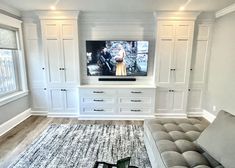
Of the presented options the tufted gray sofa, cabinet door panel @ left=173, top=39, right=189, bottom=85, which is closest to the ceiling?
cabinet door panel @ left=173, top=39, right=189, bottom=85

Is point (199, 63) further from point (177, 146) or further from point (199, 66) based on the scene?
point (177, 146)

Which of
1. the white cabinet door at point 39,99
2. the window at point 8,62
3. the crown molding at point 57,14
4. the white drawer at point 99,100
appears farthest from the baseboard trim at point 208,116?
the window at point 8,62

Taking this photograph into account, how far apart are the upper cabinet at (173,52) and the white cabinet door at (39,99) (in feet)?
9.22

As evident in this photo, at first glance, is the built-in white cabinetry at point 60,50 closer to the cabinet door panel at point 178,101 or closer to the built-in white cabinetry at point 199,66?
the cabinet door panel at point 178,101

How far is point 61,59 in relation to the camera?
12.6 ft

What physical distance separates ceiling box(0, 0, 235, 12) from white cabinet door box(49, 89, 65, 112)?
1.86m

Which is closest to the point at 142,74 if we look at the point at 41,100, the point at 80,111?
the point at 80,111

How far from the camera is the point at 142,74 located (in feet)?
13.3

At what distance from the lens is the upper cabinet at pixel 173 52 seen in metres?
3.70

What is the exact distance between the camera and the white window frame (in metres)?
3.25

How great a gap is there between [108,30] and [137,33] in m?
0.70

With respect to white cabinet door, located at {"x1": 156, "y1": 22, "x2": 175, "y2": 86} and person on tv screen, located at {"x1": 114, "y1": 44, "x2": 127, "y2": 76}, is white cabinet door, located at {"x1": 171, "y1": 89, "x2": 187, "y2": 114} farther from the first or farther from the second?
person on tv screen, located at {"x1": 114, "y1": 44, "x2": 127, "y2": 76}

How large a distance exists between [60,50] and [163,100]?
269 cm

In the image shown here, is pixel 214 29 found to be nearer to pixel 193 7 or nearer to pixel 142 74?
pixel 193 7
